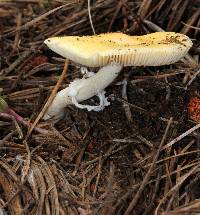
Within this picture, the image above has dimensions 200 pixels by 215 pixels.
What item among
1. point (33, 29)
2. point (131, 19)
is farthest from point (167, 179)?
point (33, 29)

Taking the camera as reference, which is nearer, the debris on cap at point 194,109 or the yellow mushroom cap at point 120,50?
the yellow mushroom cap at point 120,50

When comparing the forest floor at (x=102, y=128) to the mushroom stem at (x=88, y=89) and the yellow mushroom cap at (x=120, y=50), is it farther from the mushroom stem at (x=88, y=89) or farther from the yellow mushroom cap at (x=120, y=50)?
the yellow mushroom cap at (x=120, y=50)

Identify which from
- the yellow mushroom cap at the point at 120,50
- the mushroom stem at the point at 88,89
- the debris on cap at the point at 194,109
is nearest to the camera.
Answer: the yellow mushroom cap at the point at 120,50

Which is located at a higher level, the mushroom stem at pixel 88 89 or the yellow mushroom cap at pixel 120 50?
the yellow mushroom cap at pixel 120 50

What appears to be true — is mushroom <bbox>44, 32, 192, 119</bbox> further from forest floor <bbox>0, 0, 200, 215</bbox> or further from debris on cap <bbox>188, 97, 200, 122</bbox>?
debris on cap <bbox>188, 97, 200, 122</bbox>

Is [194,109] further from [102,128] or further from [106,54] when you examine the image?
[106,54]

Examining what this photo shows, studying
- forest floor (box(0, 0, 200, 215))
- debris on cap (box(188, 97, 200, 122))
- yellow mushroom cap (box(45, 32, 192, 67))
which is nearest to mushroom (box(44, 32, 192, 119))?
yellow mushroom cap (box(45, 32, 192, 67))

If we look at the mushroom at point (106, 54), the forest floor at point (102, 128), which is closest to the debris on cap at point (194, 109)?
the forest floor at point (102, 128)
